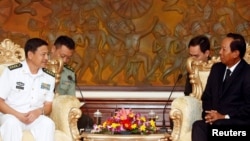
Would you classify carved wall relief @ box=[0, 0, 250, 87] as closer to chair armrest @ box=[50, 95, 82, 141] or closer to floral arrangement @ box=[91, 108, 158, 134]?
chair armrest @ box=[50, 95, 82, 141]

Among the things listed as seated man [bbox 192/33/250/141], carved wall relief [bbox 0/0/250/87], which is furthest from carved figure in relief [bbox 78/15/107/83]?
seated man [bbox 192/33/250/141]

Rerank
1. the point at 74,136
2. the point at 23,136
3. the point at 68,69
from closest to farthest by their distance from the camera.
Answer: the point at 23,136 → the point at 74,136 → the point at 68,69

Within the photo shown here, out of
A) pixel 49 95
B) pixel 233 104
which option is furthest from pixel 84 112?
pixel 233 104

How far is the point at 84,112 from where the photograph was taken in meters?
6.87

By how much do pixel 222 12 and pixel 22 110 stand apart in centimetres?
300

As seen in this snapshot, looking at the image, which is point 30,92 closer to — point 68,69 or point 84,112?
point 68,69

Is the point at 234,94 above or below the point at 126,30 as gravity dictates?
below

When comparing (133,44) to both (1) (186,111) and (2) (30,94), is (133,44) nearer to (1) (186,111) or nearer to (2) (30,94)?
(1) (186,111)

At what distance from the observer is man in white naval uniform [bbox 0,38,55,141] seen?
15.5 ft

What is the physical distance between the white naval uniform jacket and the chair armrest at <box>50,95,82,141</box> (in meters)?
0.23

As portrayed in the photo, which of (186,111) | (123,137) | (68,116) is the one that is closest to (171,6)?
(186,111)

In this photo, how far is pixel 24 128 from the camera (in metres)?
4.82

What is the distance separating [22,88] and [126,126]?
906mm

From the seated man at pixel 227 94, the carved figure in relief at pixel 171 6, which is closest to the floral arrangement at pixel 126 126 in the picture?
the seated man at pixel 227 94
